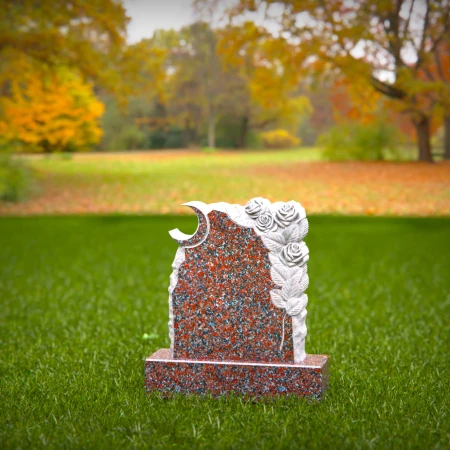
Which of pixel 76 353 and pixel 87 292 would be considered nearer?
pixel 76 353

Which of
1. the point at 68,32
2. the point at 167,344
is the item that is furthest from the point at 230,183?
the point at 167,344

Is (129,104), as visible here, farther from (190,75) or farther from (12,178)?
(12,178)

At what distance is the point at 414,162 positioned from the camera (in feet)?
66.9

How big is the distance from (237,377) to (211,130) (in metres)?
15.9

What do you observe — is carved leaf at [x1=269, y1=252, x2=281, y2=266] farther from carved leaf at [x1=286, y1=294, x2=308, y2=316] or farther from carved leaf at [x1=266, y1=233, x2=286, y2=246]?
carved leaf at [x1=286, y1=294, x2=308, y2=316]

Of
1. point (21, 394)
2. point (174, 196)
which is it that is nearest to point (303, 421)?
point (21, 394)

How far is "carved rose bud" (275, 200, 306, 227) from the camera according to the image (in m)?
4.51

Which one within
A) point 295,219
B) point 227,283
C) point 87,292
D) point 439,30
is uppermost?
point 439,30

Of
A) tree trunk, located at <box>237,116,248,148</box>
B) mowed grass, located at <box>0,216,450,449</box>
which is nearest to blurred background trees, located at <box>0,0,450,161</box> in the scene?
tree trunk, located at <box>237,116,248,148</box>

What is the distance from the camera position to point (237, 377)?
4.53 meters

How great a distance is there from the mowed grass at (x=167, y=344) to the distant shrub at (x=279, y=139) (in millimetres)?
7864

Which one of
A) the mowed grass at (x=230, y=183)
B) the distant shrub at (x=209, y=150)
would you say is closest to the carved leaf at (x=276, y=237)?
the mowed grass at (x=230, y=183)

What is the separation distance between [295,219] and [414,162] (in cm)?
1664

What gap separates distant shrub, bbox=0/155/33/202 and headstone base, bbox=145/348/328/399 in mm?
15491
